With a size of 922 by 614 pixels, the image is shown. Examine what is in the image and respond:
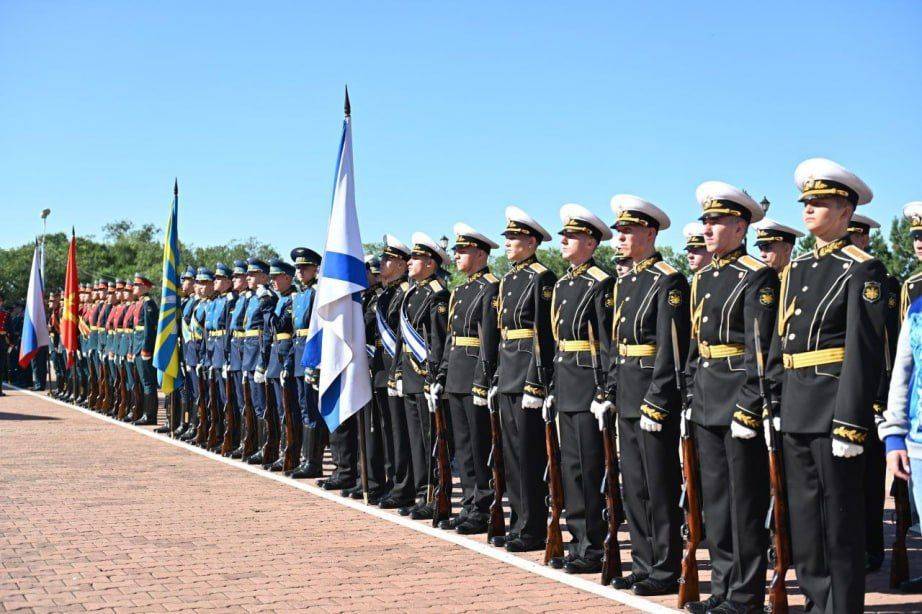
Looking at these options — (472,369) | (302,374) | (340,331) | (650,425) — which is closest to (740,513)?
(650,425)

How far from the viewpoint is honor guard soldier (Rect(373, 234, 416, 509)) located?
9.45 metres

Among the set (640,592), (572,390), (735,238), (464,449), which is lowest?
(640,592)

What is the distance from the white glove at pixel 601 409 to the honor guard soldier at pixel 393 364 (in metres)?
3.13

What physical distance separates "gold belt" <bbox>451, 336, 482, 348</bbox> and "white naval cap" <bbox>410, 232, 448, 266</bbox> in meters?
1.02

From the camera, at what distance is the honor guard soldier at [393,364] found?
945 cm

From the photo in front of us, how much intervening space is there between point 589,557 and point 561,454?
2.31 feet

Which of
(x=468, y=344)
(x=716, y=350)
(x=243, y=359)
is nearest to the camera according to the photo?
(x=716, y=350)

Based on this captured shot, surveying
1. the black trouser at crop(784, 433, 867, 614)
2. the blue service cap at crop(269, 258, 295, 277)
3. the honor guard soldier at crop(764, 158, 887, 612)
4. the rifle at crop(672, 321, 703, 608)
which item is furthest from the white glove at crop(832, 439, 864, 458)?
the blue service cap at crop(269, 258, 295, 277)

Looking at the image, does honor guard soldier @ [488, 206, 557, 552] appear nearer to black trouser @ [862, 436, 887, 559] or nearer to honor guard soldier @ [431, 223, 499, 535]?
honor guard soldier @ [431, 223, 499, 535]

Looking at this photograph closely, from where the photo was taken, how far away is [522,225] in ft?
25.4

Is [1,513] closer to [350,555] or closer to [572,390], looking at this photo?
[350,555]

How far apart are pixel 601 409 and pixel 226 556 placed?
2.67 m

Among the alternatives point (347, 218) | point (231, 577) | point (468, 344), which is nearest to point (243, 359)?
point (347, 218)

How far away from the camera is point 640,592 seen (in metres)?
6.13
